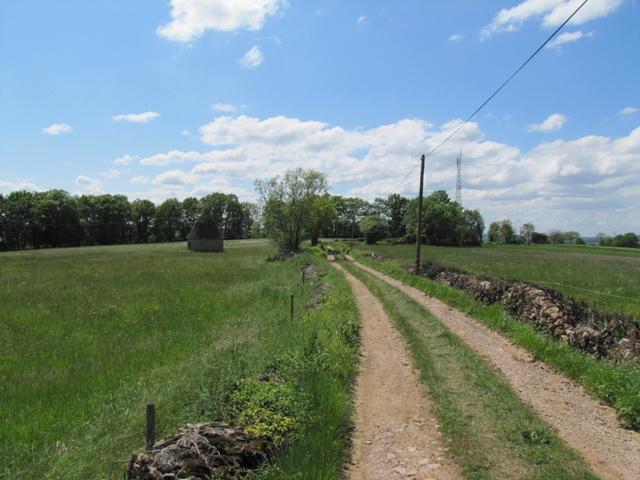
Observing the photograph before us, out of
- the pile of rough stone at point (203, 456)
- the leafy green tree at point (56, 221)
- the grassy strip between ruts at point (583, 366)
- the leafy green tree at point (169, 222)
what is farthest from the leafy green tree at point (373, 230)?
the pile of rough stone at point (203, 456)

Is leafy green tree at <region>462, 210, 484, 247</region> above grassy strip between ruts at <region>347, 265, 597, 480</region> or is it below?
above

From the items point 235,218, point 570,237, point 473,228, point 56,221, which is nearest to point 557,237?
point 570,237

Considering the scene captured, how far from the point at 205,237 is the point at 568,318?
65025 mm

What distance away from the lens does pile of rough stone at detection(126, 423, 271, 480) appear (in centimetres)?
413

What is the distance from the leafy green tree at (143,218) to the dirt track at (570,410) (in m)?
117

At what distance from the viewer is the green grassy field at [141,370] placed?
19.5 ft

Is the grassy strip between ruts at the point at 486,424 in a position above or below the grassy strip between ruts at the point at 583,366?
below

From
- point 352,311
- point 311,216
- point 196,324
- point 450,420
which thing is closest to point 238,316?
point 196,324

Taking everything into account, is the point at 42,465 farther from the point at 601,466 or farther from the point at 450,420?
the point at 601,466

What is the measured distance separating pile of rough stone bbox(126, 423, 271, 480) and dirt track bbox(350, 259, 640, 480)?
4333mm

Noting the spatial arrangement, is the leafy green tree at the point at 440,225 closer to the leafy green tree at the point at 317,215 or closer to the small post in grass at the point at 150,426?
the leafy green tree at the point at 317,215

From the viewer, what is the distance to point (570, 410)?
271 inches

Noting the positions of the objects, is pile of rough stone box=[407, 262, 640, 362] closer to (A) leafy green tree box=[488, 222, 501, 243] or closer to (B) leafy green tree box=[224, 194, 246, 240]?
(B) leafy green tree box=[224, 194, 246, 240]

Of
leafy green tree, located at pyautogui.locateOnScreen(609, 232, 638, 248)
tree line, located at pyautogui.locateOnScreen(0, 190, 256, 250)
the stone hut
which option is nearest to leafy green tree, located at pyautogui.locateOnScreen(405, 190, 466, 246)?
tree line, located at pyautogui.locateOnScreen(0, 190, 256, 250)
